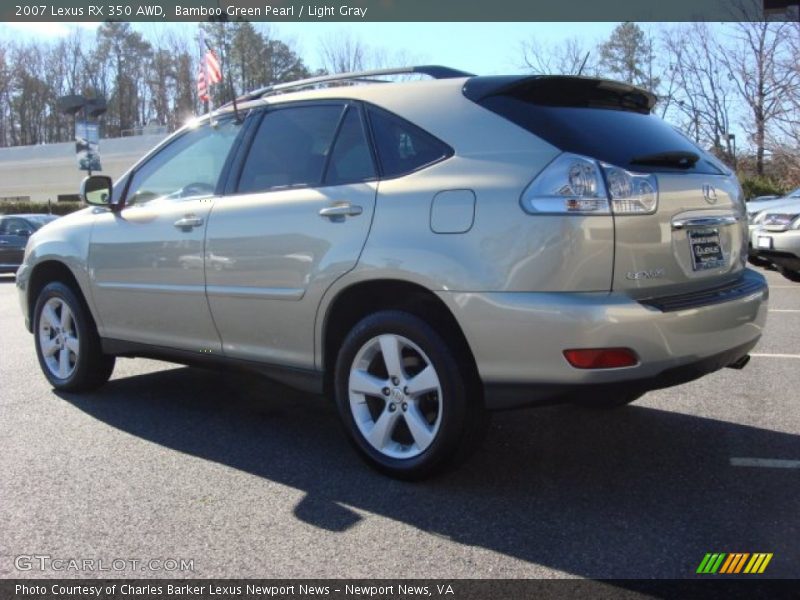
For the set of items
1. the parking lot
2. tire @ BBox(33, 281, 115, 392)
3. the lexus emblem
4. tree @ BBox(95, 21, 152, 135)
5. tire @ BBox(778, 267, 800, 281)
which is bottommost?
tire @ BBox(778, 267, 800, 281)

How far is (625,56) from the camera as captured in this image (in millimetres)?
42375

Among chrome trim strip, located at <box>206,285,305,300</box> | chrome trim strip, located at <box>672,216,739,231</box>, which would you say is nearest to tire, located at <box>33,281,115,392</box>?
chrome trim strip, located at <box>206,285,305,300</box>

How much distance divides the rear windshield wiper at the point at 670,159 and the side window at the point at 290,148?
1.54 m

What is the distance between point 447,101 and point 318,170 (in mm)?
782

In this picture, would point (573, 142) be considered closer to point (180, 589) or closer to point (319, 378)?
point (319, 378)

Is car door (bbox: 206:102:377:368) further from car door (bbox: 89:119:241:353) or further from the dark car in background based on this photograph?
the dark car in background

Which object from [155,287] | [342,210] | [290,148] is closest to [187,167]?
[155,287]

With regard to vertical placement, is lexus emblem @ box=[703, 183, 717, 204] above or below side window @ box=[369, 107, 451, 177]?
below

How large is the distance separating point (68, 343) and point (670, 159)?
13.5ft

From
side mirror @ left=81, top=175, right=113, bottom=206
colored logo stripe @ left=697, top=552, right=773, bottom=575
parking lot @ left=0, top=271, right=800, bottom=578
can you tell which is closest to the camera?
colored logo stripe @ left=697, top=552, right=773, bottom=575

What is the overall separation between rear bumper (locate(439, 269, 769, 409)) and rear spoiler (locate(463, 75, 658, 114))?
0.95m

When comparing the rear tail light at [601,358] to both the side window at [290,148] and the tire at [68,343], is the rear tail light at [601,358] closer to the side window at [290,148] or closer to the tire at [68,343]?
the side window at [290,148]

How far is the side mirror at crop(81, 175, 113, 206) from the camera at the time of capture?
4.95m

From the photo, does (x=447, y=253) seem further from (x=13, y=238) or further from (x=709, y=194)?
(x=13, y=238)
